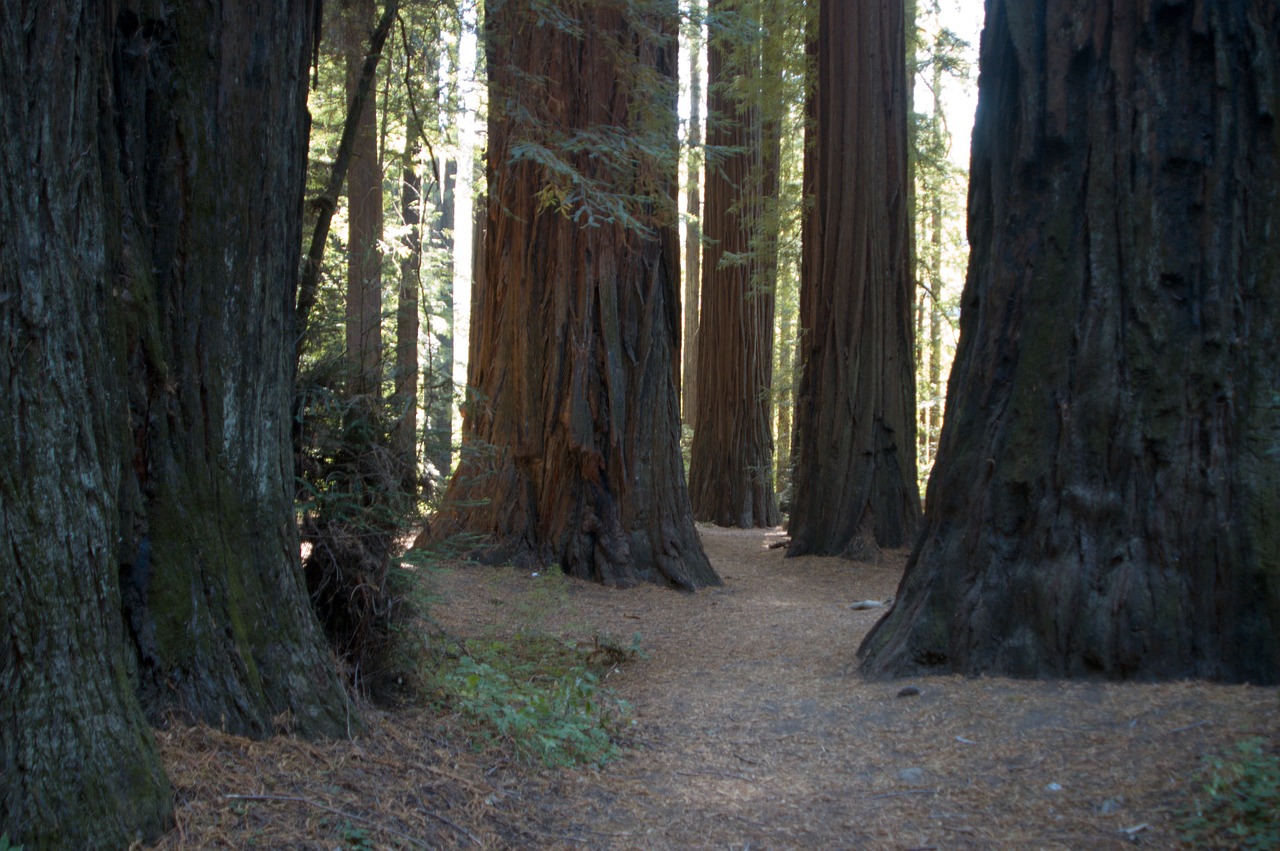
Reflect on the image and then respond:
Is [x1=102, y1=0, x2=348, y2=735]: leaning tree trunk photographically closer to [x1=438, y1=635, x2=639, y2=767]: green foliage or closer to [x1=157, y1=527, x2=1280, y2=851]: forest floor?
[x1=157, y1=527, x2=1280, y2=851]: forest floor

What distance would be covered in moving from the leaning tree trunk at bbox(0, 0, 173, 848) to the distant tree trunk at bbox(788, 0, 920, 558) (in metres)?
9.14

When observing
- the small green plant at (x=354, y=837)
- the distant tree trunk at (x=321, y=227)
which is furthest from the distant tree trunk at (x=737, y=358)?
the small green plant at (x=354, y=837)

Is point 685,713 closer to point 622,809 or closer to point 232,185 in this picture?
point 622,809

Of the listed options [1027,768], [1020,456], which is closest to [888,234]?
[1020,456]

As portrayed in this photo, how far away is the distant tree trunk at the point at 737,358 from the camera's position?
16.1 meters

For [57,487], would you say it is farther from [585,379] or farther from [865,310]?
[865,310]

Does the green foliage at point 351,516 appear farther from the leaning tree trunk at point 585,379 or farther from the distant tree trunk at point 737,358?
the distant tree trunk at point 737,358

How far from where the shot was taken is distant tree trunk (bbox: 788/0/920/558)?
438 inches

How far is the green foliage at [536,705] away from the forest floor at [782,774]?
0.12m

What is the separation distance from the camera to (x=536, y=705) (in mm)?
4691

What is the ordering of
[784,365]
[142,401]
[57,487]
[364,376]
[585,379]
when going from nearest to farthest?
[57,487] → [142,401] → [364,376] → [585,379] → [784,365]

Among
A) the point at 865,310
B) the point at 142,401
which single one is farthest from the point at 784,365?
the point at 142,401

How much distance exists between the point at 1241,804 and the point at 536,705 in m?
2.95

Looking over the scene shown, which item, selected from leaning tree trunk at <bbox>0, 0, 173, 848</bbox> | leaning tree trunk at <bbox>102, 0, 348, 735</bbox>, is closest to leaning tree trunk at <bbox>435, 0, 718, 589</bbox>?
leaning tree trunk at <bbox>102, 0, 348, 735</bbox>
